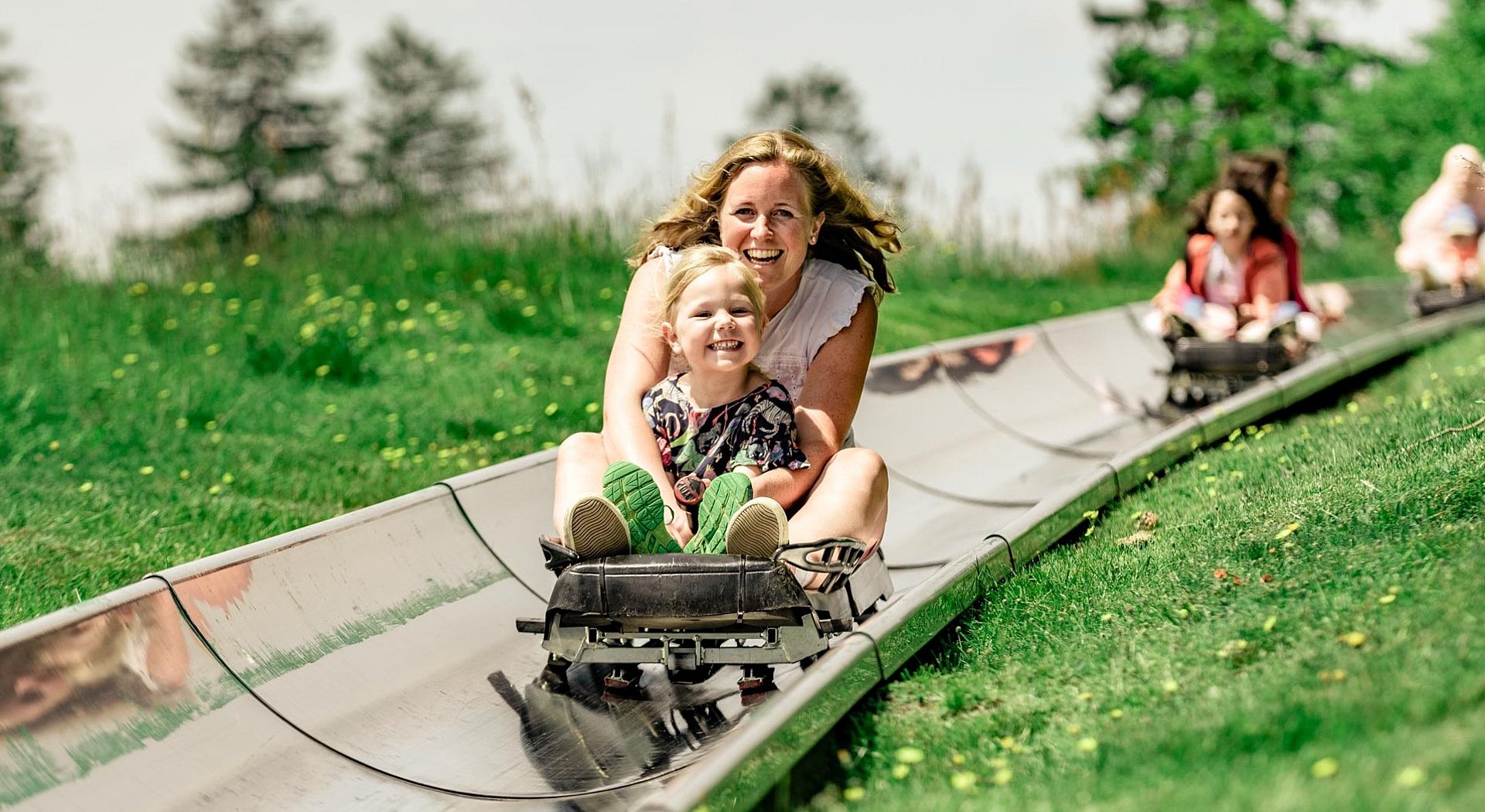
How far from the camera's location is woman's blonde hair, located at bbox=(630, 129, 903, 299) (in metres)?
3.89

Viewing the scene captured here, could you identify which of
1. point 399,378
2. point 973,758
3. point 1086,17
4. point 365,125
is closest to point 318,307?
point 399,378

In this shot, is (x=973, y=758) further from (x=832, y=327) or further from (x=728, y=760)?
(x=832, y=327)

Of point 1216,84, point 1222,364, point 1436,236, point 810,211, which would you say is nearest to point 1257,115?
point 1216,84

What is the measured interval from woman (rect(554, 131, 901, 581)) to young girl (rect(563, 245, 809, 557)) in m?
0.07

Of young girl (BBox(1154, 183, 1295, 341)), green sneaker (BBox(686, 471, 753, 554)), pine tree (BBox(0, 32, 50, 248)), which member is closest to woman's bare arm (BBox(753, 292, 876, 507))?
green sneaker (BBox(686, 471, 753, 554))

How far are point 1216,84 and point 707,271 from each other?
23.0 m

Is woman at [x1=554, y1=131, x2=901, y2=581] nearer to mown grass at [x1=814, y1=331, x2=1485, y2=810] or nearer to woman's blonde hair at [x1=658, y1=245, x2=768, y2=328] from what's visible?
woman's blonde hair at [x1=658, y1=245, x2=768, y2=328]

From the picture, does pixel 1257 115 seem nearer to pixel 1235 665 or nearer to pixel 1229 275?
pixel 1229 275

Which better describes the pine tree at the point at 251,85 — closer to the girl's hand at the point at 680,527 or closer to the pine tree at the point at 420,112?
the pine tree at the point at 420,112

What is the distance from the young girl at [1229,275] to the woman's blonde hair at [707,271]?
4.26 metres

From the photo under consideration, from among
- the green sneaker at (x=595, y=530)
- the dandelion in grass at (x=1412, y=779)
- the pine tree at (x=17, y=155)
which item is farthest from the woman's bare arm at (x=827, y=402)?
the pine tree at (x=17, y=155)

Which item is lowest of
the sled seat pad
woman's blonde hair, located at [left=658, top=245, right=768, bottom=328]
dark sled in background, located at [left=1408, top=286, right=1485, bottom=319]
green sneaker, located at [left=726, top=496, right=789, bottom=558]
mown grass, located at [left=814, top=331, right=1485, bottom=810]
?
dark sled in background, located at [left=1408, top=286, right=1485, bottom=319]

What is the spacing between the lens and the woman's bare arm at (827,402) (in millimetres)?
3518

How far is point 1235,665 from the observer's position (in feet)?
9.65
